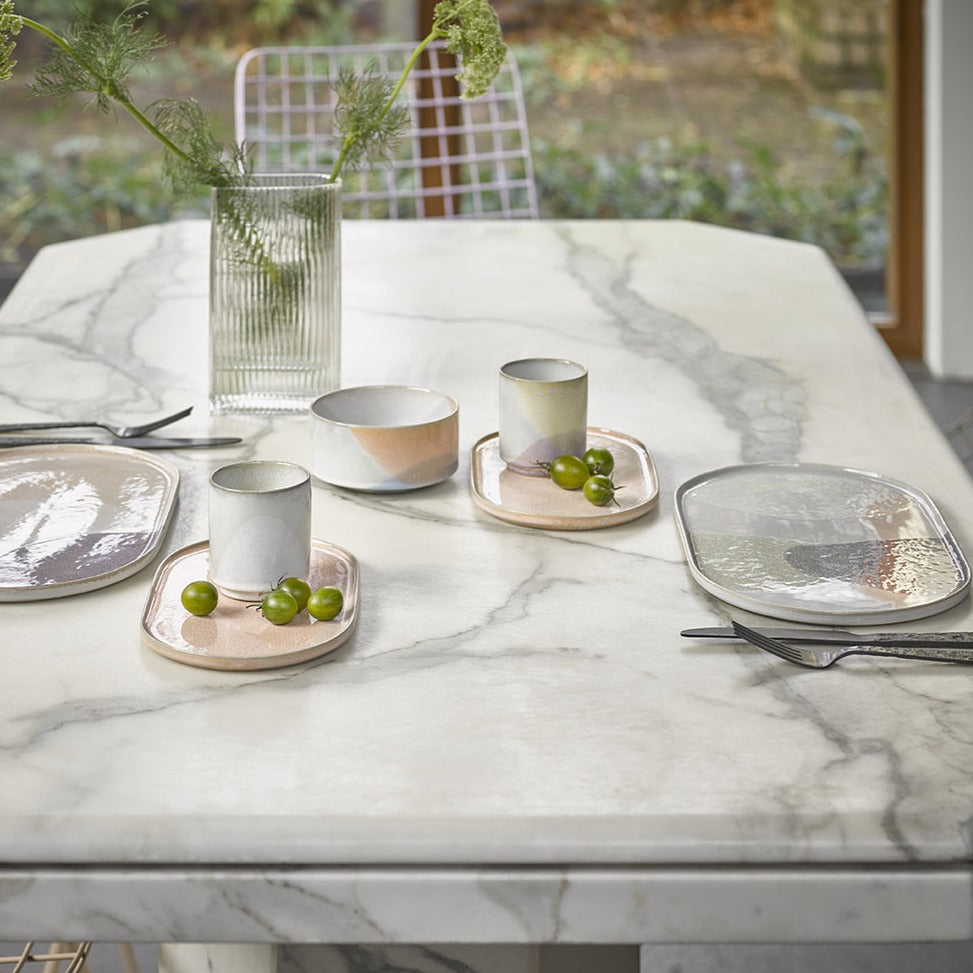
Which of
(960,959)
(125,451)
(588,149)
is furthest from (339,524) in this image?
(588,149)

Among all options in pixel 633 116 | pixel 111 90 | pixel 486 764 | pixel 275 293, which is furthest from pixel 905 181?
pixel 486 764

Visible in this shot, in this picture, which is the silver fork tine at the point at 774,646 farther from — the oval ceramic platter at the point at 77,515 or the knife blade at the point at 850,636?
the oval ceramic platter at the point at 77,515

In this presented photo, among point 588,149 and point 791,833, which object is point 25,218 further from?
point 791,833

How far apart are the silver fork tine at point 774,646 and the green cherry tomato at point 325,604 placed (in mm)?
278

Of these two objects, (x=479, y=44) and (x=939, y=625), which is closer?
(x=939, y=625)

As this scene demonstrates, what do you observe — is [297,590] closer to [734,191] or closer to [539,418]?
[539,418]

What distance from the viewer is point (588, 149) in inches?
173

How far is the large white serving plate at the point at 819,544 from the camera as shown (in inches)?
39.8

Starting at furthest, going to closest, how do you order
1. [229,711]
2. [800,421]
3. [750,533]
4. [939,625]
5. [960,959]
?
[960,959]
[800,421]
[750,533]
[939,625]
[229,711]

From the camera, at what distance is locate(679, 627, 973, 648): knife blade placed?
0.94 metres

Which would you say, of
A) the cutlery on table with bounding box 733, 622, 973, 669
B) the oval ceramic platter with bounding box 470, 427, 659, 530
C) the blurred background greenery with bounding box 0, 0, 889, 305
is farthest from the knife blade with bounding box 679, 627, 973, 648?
the blurred background greenery with bounding box 0, 0, 889, 305

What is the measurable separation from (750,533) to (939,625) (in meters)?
0.20

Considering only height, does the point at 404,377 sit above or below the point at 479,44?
below

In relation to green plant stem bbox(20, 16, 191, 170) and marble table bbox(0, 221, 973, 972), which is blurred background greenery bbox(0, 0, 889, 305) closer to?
green plant stem bbox(20, 16, 191, 170)
